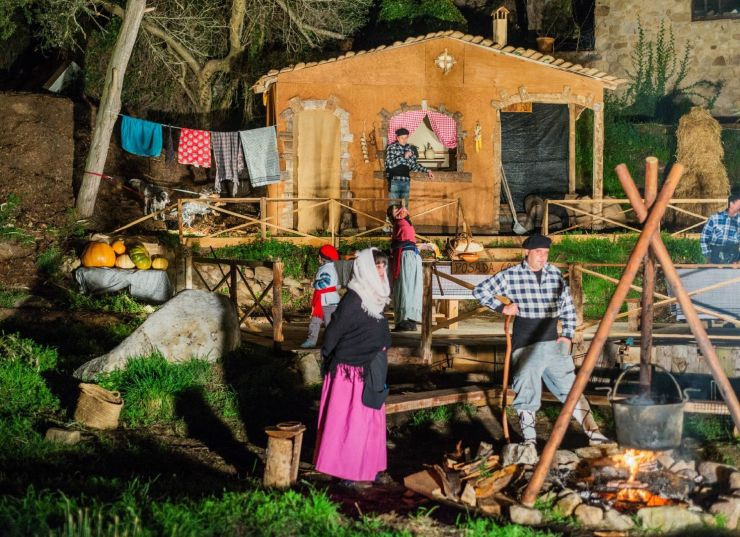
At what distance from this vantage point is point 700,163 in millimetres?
19594

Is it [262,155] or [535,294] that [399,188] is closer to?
[262,155]

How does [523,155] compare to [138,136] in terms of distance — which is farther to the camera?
[523,155]

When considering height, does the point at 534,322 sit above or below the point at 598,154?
below

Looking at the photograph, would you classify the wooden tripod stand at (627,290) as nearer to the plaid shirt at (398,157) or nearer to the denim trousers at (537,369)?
the denim trousers at (537,369)

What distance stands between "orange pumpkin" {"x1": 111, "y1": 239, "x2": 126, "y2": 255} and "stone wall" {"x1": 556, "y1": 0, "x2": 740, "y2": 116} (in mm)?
15208

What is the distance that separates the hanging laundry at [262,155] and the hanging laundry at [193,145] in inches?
30.2

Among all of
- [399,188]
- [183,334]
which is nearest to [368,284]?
[183,334]

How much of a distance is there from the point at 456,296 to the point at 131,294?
218 inches

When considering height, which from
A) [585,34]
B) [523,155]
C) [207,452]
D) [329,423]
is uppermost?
[585,34]

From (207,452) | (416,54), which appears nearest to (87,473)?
(207,452)

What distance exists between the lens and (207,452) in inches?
306

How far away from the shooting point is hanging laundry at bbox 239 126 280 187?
17703 millimetres

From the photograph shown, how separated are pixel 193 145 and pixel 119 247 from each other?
155 inches

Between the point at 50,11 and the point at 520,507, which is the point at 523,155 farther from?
the point at 520,507
